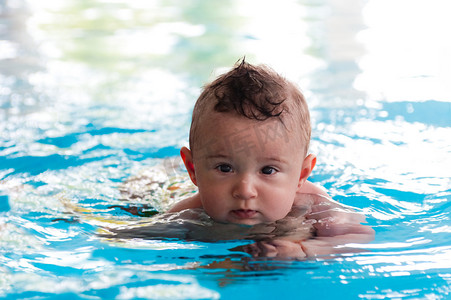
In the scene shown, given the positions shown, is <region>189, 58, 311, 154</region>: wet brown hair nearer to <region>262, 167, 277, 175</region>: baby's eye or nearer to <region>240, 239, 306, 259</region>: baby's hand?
<region>262, 167, 277, 175</region>: baby's eye

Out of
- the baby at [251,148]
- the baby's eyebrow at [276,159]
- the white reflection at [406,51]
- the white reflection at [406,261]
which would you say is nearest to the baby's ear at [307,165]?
the baby at [251,148]

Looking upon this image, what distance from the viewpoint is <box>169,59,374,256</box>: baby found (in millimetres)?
2721

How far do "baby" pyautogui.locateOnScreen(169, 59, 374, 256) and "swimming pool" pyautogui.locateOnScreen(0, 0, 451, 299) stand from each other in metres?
0.21

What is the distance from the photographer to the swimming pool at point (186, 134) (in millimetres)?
2586

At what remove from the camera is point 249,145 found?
2697 mm

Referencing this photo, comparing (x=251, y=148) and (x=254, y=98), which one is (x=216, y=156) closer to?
(x=251, y=148)

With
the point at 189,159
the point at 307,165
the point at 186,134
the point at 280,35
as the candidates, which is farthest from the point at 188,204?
the point at 280,35

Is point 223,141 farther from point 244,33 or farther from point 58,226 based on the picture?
point 244,33

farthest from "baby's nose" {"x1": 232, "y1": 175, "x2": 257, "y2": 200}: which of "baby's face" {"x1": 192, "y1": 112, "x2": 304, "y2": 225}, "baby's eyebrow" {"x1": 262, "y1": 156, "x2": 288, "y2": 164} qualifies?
"baby's eyebrow" {"x1": 262, "y1": 156, "x2": 288, "y2": 164}

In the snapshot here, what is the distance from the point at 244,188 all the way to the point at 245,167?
10cm

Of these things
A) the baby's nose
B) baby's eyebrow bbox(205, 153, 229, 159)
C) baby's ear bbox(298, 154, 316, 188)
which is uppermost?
baby's ear bbox(298, 154, 316, 188)

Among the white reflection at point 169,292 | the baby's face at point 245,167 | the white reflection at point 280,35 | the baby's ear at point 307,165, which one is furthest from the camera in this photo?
the white reflection at point 280,35

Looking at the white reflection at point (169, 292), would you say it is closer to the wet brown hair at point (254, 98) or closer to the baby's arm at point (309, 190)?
the wet brown hair at point (254, 98)

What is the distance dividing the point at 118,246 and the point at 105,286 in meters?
0.42
